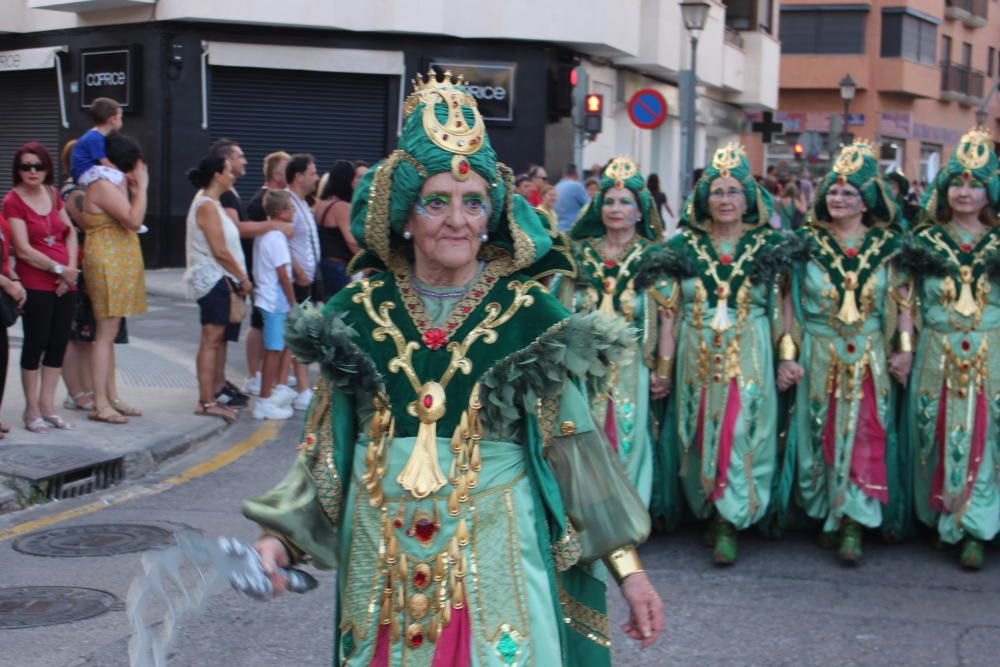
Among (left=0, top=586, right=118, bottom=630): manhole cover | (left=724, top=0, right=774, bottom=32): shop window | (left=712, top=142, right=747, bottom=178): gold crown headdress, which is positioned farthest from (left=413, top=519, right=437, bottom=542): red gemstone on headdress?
→ (left=724, top=0, right=774, bottom=32): shop window

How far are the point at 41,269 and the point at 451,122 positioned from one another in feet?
20.5

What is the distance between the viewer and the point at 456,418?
3484mm

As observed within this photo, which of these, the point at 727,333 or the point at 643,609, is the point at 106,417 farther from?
the point at 643,609

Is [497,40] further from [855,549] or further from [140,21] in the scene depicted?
[855,549]

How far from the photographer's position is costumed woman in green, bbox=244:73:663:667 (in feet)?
11.1

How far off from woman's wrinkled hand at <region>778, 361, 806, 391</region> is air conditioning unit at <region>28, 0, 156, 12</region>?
17346 mm

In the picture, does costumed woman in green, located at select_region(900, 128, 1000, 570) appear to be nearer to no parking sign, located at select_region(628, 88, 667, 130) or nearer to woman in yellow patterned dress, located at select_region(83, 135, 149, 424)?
woman in yellow patterned dress, located at select_region(83, 135, 149, 424)

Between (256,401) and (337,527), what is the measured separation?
7.65 meters

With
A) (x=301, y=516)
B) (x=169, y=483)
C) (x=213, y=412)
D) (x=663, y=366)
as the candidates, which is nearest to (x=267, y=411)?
(x=213, y=412)

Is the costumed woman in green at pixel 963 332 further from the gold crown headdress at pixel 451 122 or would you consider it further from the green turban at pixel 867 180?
the gold crown headdress at pixel 451 122

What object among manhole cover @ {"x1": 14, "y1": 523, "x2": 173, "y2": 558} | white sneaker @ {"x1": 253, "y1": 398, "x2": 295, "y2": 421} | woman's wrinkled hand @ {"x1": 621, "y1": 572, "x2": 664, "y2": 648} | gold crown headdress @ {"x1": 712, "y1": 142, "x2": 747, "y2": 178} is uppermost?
gold crown headdress @ {"x1": 712, "y1": 142, "x2": 747, "y2": 178}

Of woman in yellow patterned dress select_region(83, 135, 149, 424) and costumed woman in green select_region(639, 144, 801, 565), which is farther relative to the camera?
woman in yellow patterned dress select_region(83, 135, 149, 424)

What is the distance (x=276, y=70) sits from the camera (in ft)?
76.8

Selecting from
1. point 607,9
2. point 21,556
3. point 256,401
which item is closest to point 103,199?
point 256,401
